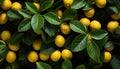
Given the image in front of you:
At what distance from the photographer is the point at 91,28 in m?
1.06

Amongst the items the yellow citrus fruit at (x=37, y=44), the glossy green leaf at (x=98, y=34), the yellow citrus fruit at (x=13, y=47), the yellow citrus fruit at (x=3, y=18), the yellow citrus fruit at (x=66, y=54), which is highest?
the yellow citrus fruit at (x=3, y=18)

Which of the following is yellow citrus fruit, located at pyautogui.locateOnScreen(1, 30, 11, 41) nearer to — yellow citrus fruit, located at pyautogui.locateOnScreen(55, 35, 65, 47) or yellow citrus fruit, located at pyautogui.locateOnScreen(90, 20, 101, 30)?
yellow citrus fruit, located at pyautogui.locateOnScreen(55, 35, 65, 47)

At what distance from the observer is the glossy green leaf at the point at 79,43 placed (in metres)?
1.02

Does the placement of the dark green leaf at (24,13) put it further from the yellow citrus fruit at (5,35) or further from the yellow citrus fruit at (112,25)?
the yellow citrus fruit at (112,25)

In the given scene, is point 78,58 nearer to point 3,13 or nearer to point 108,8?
point 108,8

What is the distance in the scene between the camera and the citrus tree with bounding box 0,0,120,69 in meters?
1.03

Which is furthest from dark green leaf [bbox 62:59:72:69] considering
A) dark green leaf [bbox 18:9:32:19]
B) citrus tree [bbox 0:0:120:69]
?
dark green leaf [bbox 18:9:32:19]

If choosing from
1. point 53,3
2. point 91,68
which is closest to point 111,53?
point 91,68

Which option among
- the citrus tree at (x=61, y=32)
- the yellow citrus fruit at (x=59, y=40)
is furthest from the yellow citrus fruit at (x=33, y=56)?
the yellow citrus fruit at (x=59, y=40)

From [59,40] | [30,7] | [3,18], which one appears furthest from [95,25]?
[3,18]

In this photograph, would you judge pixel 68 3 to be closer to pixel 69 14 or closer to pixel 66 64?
pixel 69 14

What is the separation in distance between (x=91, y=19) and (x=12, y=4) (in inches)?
12.4

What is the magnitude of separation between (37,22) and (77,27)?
0.15 meters

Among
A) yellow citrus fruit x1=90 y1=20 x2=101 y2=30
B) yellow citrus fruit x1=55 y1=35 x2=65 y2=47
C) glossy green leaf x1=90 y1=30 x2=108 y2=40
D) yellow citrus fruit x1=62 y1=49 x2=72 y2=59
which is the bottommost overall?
yellow citrus fruit x1=62 y1=49 x2=72 y2=59
